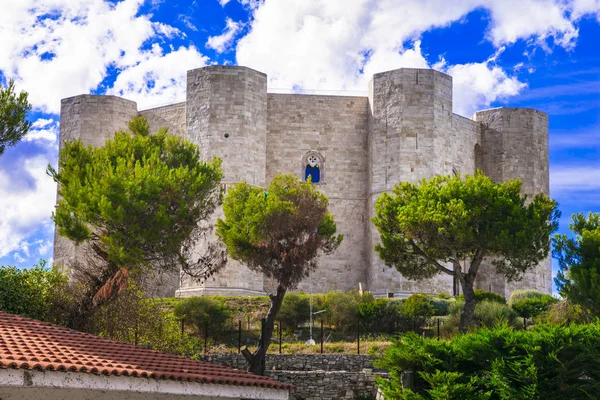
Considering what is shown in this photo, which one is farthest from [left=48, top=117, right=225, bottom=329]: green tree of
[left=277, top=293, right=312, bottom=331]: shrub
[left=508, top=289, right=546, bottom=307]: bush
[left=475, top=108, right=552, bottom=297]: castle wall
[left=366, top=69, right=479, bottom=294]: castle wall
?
[left=475, top=108, right=552, bottom=297]: castle wall

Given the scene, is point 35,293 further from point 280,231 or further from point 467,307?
point 467,307

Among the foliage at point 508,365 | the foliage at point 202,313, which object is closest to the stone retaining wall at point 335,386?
the foliage at point 508,365

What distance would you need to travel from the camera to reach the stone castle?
121ft

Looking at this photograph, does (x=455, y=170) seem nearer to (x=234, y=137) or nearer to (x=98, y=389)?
(x=234, y=137)

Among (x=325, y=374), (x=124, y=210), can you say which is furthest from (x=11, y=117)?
(x=325, y=374)

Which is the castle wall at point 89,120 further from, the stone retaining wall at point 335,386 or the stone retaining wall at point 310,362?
the stone retaining wall at point 335,386

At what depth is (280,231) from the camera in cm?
2614

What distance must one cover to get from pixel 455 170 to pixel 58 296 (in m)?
21.5

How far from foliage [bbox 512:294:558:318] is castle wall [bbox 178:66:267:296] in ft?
32.9

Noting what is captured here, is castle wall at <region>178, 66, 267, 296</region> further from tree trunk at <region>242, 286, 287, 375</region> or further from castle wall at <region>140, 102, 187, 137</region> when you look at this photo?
tree trunk at <region>242, 286, 287, 375</region>

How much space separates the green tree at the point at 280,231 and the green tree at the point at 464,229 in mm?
3066

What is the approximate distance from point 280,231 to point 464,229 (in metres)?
5.80

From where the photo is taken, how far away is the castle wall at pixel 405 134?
3709cm

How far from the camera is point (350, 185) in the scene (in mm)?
39562
